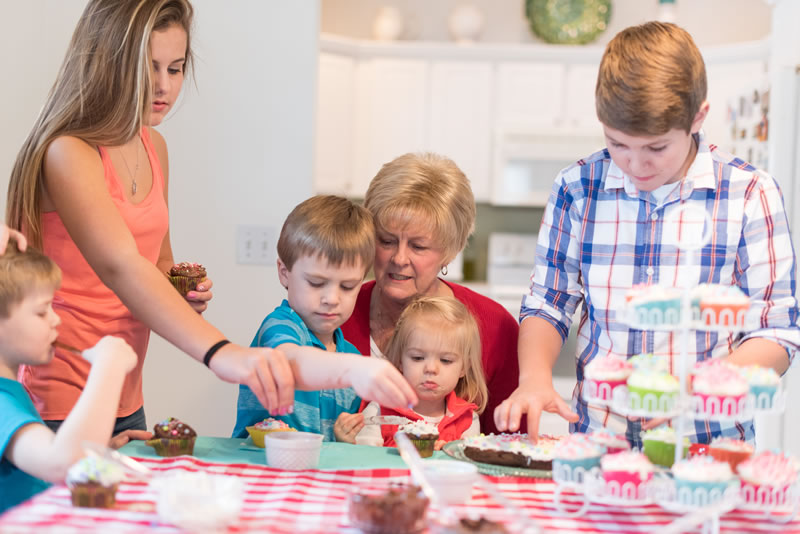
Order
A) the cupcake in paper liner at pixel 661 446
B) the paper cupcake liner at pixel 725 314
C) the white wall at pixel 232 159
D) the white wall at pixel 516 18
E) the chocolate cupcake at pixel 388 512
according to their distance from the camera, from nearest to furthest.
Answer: the chocolate cupcake at pixel 388 512
the paper cupcake liner at pixel 725 314
the cupcake in paper liner at pixel 661 446
the white wall at pixel 232 159
the white wall at pixel 516 18

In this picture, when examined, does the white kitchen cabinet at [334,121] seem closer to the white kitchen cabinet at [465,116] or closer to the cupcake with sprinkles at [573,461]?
the white kitchen cabinet at [465,116]

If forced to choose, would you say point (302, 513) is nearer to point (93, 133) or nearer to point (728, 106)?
point (93, 133)

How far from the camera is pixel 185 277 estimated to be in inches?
67.2

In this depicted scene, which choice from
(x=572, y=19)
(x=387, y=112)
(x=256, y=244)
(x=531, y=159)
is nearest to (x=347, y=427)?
(x=256, y=244)

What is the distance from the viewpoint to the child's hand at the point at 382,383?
4.13 ft

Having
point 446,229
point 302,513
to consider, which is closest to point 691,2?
point 446,229

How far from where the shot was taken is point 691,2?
523 cm

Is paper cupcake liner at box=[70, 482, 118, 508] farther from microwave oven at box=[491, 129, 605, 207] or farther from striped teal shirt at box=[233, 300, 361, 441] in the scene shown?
microwave oven at box=[491, 129, 605, 207]

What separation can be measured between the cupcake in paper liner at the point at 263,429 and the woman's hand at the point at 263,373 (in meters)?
0.14

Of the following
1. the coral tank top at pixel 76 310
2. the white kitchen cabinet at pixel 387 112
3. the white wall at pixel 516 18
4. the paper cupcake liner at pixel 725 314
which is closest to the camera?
the paper cupcake liner at pixel 725 314

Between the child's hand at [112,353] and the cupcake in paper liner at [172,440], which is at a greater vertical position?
the child's hand at [112,353]

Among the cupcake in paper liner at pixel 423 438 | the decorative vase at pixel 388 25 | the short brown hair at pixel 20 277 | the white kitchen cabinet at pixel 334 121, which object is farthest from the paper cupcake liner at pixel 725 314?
the decorative vase at pixel 388 25

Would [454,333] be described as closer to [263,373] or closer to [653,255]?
[653,255]

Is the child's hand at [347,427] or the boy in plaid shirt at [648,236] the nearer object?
the boy in plaid shirt at [648,236]
